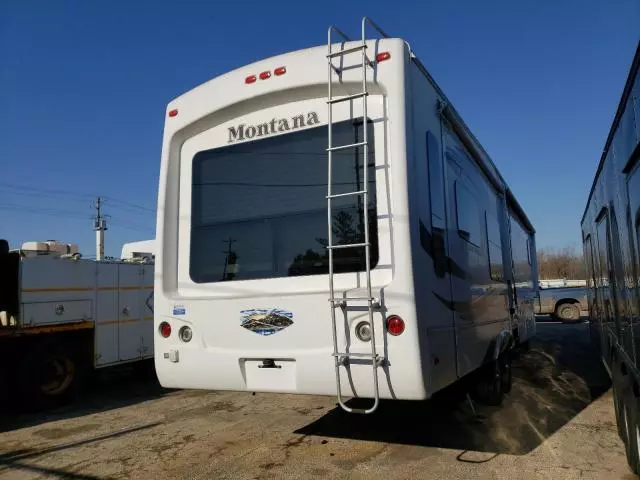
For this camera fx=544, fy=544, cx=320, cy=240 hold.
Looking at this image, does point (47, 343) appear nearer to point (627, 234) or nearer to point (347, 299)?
point (347, 299)

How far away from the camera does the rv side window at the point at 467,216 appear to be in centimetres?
527

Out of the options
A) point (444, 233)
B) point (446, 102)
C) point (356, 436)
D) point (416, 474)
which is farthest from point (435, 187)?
point (356, 436)

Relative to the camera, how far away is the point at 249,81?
4.77m

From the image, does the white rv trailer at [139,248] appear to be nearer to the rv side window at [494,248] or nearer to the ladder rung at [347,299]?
the rv side window at [494,248]

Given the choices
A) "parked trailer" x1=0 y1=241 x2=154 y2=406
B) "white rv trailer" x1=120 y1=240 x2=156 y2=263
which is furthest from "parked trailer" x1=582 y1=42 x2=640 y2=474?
"white rv trailer" x1=120 y1=240 x2=156 y2=263

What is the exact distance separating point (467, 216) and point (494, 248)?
71.9 inches

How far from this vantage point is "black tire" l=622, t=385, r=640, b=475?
12.2ft

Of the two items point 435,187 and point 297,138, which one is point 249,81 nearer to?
point 297,138

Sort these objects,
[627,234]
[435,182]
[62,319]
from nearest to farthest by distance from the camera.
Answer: [627,234]
[435,182]
[62,319]

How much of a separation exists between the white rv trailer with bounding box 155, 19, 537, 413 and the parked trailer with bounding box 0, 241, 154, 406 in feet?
12.7

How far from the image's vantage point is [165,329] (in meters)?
4.93

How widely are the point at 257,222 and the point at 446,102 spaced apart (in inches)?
82.9

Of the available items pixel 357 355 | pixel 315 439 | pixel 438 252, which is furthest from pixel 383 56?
pixel 315 439

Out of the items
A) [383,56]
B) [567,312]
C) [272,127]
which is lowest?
[567,312]
